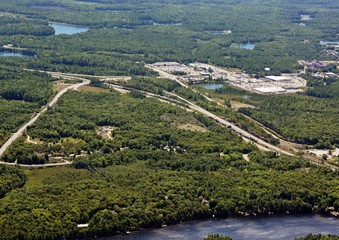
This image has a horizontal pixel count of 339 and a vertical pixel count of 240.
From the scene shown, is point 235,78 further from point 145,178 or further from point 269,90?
point 145,178

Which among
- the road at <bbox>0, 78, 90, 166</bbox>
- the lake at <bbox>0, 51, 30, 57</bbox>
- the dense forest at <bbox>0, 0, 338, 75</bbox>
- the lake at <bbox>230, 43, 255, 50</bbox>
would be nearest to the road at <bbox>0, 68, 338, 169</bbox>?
the road at <bbox>0, 78, 90, 166</bbox>

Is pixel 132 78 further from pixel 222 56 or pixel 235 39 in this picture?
pixel 235 39

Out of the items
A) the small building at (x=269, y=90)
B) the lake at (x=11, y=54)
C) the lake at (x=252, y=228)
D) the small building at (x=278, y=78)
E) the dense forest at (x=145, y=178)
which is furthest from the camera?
the lake at (x=11, y=54)

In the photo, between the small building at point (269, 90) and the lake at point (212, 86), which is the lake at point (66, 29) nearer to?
the lake at point (212, 86)

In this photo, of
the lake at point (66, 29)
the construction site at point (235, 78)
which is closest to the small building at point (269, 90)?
the construction site at point (235, 78)

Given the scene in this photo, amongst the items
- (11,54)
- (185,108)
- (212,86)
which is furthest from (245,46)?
(185,108)
